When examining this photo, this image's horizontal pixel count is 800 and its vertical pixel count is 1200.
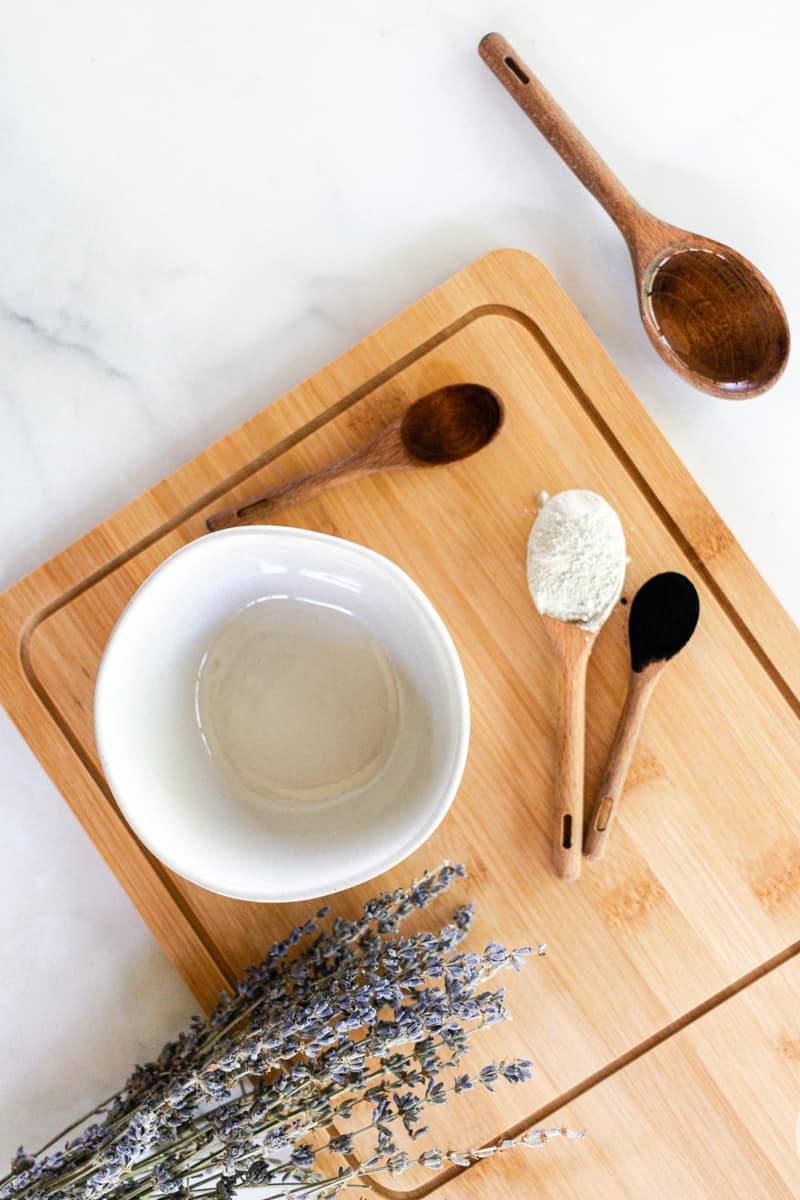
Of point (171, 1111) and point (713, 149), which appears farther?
point (713, 149)

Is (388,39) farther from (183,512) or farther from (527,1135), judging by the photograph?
(527,1135)

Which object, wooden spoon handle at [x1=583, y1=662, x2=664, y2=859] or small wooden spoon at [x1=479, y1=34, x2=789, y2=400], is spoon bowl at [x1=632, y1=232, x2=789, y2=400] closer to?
small wooden spoon at [x1=479, y1=34, x2=789, y2=400]

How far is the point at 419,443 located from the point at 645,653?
0.24 meters

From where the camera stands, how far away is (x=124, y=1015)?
840 mm

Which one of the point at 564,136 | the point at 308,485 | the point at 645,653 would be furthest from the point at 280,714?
the point at 564,136

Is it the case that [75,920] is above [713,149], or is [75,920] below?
below

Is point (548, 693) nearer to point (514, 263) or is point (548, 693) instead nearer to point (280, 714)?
point (280, 714)

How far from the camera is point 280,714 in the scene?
752 millimetres

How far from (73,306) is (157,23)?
259 millimetres

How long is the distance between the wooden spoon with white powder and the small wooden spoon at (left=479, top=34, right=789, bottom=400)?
167mm

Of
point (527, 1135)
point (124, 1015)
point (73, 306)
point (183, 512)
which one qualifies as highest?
point (73, 306)

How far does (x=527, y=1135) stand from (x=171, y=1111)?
289mm

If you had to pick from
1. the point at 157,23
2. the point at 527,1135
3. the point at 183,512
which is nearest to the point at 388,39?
the point at 157,23

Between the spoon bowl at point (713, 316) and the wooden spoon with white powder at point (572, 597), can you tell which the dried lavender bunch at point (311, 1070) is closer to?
the wooden spoon with white powder at point (572, 597)
